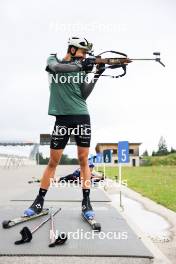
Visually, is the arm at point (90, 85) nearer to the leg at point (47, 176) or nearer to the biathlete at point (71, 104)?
the biathlete at point (71, 104)

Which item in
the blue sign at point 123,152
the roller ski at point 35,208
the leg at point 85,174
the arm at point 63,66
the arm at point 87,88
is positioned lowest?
the roller ski at point 35,208

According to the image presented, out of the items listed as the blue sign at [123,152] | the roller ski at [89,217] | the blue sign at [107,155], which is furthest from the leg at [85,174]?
the blue sign at [107,155]

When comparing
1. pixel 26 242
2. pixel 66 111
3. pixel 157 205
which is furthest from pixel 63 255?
pixel 157 205

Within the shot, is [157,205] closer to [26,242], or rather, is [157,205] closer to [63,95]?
[63,95]

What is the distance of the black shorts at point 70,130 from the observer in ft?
17.7

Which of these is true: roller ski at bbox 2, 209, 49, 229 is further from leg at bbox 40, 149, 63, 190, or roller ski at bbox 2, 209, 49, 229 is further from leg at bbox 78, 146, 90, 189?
leg at bbox 78, 146, 90, 189

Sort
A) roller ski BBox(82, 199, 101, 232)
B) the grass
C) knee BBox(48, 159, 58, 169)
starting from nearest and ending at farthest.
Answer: roller ski BBox(82, 199, 101, 232) < knee BBox(48, 159, 58, 169) < the grass

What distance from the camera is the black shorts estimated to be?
5395 mm

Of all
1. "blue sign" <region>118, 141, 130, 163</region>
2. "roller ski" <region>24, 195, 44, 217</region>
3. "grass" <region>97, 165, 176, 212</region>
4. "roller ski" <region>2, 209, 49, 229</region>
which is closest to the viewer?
"roller ski" <region>2, 209, 49, 229</region>

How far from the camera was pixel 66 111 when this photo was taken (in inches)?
211

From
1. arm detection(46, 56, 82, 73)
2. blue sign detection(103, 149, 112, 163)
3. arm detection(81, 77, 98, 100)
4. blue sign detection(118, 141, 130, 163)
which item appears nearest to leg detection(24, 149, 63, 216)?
arm detection(81, 77, 98, 100)

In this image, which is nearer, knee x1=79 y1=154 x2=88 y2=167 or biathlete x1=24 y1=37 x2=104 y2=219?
biathlete x1=24 y1=37 x2=104 y2=219

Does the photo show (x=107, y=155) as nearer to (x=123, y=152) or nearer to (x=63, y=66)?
(x=123, y=152)

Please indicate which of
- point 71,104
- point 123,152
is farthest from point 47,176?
point 123,152
